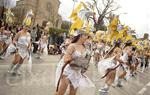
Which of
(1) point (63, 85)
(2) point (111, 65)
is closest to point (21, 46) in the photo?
(2) point (111, 65)

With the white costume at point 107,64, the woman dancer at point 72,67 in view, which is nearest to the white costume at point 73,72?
the woman dancer at point 72,67

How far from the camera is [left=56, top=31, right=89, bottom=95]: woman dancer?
6.61 metres

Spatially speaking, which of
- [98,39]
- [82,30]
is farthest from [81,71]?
[98,39]

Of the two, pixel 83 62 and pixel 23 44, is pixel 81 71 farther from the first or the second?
pixel 23 44

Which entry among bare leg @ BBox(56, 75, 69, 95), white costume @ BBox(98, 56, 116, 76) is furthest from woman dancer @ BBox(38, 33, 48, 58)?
bare leg @ BBox(56, 75, 69, 95)

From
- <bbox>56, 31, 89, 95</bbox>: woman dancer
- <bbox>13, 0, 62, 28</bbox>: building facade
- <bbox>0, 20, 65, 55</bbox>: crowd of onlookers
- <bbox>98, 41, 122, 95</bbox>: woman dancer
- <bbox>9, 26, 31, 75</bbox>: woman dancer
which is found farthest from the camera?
<bbox>13, 0, 62, 28</bbox>: building facade

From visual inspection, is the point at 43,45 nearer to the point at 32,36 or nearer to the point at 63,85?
the point at 32,36

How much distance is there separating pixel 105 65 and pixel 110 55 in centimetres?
40

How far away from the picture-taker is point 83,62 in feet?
22.3

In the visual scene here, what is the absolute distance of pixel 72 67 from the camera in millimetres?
6781

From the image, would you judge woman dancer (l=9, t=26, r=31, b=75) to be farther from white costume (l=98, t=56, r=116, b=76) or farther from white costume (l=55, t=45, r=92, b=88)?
white costume (l=55, t=45, r=92, b=88)

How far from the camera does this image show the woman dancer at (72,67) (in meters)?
6.61

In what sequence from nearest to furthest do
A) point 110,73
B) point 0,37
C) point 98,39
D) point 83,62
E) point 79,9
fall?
point 83,62, point 79,9, point 110,73, point 0,37, point 98,39

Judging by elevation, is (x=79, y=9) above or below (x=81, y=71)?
above
